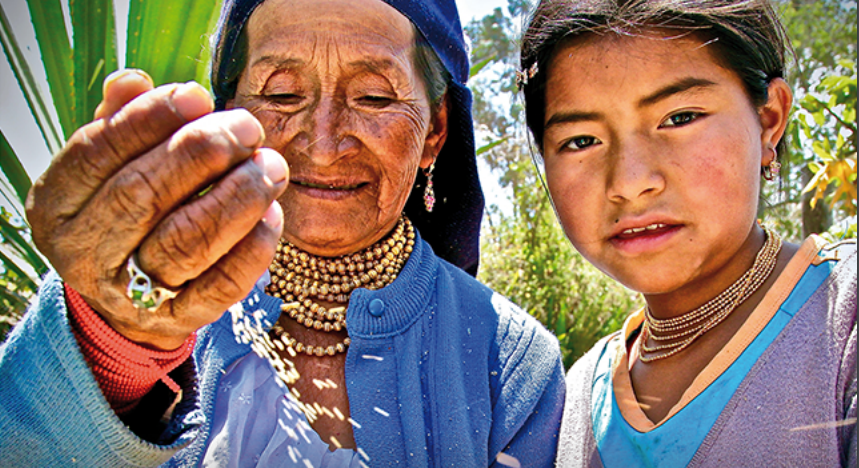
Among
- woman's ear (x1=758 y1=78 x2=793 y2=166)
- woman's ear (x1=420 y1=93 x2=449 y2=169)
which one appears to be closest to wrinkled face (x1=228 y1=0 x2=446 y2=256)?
woman's ear (x1=420 y1=93 x2=449 y2=169)

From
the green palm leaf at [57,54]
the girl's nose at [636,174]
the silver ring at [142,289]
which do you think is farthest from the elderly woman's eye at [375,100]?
the green palm leaf at [57,54]

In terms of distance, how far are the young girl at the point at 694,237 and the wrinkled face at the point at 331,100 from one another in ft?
1.75

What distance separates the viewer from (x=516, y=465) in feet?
5.63

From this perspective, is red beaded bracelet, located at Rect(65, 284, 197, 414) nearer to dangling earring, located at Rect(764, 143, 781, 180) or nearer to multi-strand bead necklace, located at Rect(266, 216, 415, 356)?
multi-strand bead necklace, located at Rect(266, 216, 415, 356)

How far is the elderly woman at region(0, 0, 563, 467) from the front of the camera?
0.94 meters

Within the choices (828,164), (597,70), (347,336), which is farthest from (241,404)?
(828,164)

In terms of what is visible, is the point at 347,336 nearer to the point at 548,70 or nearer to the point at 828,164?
the point at 548,70

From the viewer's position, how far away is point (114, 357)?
1.15m

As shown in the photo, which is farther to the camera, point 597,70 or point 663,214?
point 597,70

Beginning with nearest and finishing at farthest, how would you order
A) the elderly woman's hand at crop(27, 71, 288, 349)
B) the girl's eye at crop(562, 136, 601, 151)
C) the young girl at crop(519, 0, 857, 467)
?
the elderly woman's hand at crop(27, 71, 288, 349) < the young girl at crop(519, 0, 857, 467) < the girl's eye at crop(562, 136, 601, 151)

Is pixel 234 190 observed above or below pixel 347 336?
above

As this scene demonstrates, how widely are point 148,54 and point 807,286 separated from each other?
2.42 metres

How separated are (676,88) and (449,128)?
831 millimetres

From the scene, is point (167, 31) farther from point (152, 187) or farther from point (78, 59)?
point (152, 187)
